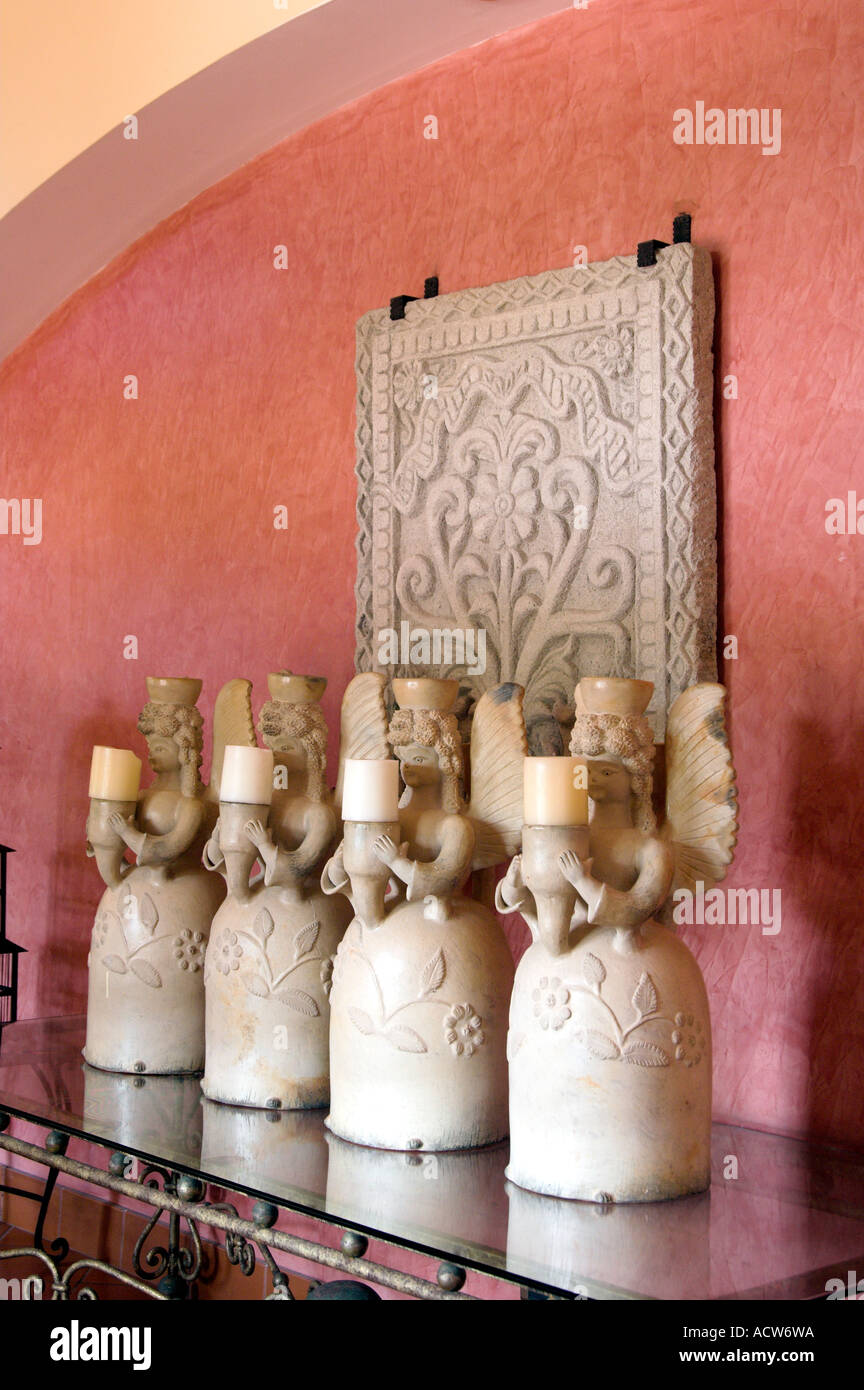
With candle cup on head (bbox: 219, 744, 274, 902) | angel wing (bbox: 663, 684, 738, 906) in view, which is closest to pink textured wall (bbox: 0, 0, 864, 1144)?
angel wing (bbox: 663, 684, 738, 906)

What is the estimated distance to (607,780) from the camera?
149cm

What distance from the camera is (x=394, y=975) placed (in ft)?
5.11

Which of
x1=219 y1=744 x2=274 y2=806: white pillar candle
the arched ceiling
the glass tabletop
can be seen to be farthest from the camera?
the arched ceiling

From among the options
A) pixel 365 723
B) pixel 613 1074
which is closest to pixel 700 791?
pixel 613 1074

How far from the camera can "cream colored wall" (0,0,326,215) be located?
212 centimetres

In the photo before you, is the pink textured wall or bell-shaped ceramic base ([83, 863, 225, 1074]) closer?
the pink textured wall

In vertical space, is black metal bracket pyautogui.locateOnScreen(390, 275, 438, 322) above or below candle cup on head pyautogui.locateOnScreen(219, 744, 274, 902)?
above

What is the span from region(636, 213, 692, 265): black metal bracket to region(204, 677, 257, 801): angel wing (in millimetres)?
777

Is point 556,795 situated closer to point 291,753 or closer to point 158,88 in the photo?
point 291,753

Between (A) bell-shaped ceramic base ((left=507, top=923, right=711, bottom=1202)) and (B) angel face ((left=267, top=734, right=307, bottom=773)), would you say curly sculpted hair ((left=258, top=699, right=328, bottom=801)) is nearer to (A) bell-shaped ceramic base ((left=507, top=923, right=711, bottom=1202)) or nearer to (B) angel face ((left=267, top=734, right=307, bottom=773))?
(B) angel face ((left=267, top=734, right=307, bottom=773))

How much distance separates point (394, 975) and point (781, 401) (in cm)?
81

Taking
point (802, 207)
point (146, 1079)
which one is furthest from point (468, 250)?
point (146, 1079)

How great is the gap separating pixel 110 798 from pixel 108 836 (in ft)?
0.17
